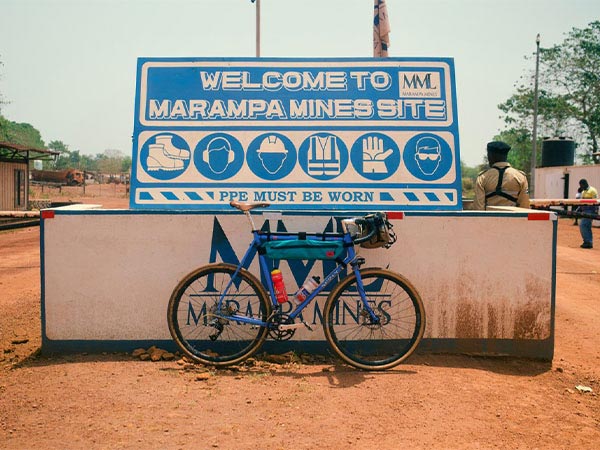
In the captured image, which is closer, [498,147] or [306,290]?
[306,290]

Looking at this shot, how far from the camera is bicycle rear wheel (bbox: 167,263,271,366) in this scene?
5.37m

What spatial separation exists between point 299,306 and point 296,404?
1.07 m

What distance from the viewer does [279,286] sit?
17.5ft

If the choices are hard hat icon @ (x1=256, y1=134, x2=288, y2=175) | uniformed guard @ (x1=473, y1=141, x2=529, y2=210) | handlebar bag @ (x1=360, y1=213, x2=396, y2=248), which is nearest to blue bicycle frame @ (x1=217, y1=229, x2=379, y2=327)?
handlebar bag @ (x1=360, y1=213, x2=396, y2=248)

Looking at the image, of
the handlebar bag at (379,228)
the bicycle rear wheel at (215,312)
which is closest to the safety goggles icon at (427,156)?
the handlebar bag at (379,228)

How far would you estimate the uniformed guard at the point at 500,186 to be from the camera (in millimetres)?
7312

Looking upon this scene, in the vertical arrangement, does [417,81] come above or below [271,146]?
above

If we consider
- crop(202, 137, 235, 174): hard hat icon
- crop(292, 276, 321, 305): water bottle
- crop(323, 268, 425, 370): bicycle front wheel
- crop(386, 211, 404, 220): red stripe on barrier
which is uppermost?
crop(202, 137, 235, 174): hard hat icon

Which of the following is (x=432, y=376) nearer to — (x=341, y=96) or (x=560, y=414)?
(x=560, y=414)

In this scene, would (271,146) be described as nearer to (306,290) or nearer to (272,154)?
(272,154)

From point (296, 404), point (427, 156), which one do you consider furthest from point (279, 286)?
point (427, 156)

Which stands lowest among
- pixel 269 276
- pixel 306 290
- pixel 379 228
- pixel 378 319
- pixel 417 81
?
pixel 378 319

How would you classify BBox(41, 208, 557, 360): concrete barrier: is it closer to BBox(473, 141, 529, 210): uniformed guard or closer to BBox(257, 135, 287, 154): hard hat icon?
BBox(257, 135, 287, 154): hard hat icon

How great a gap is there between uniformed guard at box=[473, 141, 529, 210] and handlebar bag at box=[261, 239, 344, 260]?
104 inches
